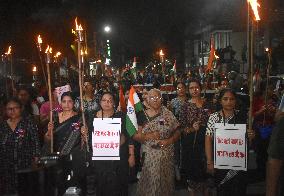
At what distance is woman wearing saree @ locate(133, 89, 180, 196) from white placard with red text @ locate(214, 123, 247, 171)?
2.73ft

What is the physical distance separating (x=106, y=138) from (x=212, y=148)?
1669 mm

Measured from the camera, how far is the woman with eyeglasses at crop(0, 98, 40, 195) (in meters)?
6.32

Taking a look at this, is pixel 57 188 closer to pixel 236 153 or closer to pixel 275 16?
pixel 236 153

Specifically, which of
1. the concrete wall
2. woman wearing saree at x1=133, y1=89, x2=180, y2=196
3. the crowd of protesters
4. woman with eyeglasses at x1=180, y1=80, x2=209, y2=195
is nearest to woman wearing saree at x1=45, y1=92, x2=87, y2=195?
the crowd of protesters

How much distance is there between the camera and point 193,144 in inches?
276

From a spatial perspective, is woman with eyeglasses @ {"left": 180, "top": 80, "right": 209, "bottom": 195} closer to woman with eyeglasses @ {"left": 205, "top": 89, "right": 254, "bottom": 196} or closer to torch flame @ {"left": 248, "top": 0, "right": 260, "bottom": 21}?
woman with eyeglasses @ {"left": 205, "top": 89, "right": 254, "bottom": 196}

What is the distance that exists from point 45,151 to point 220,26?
169ft

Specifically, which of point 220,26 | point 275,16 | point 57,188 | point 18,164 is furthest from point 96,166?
point 220,26

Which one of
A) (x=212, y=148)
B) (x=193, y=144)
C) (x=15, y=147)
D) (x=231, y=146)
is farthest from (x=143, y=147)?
(x=15, y=147)

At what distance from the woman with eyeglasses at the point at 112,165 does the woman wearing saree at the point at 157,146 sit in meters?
0.23

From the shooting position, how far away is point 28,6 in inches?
1049

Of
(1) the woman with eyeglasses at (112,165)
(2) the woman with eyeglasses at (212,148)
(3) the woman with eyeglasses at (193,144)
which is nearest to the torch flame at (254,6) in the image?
(2) the woman with eyeglasses at (212,148)

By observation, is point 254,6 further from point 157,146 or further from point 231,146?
point 157,146

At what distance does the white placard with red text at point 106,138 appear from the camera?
21.3ft
